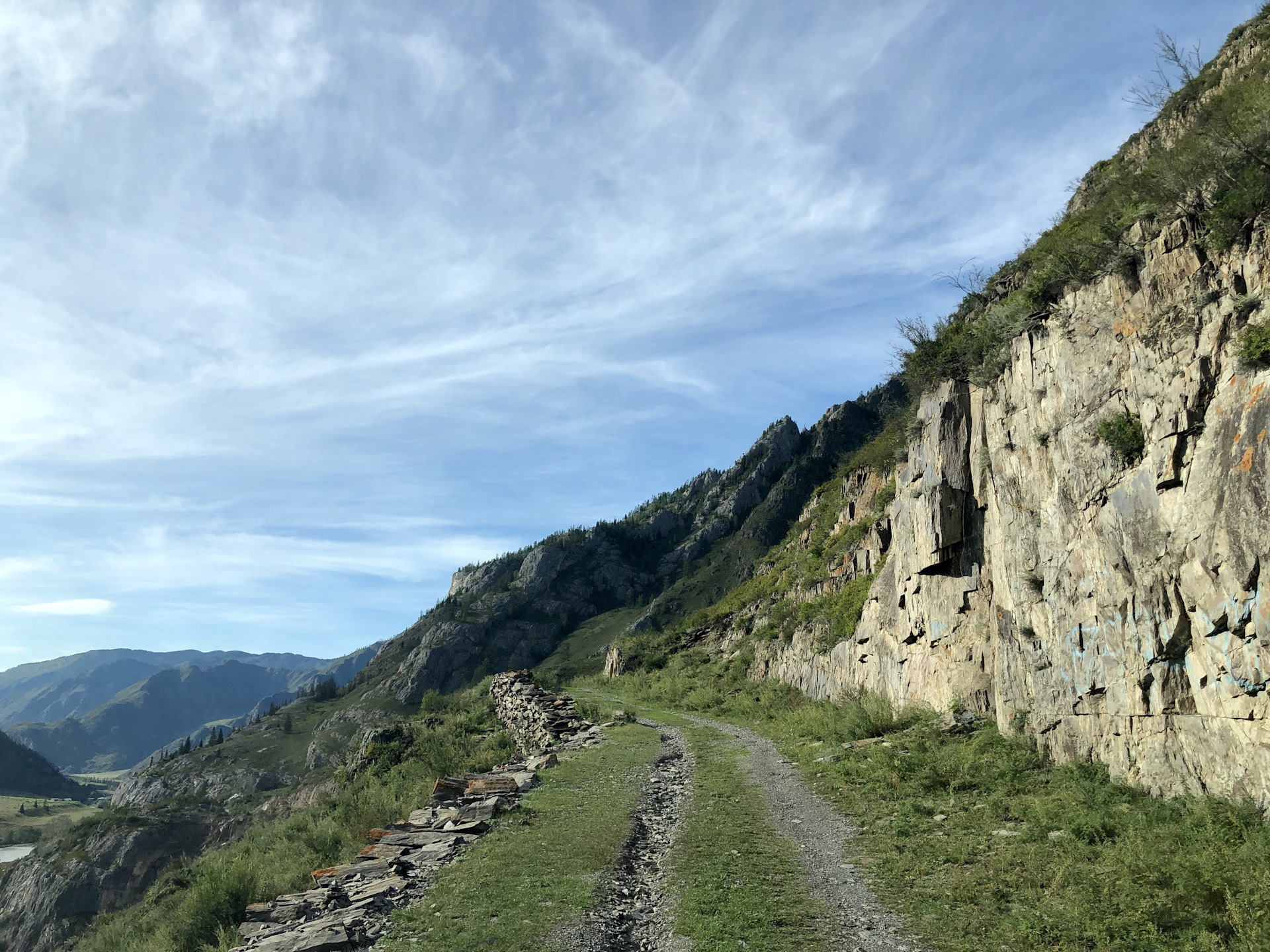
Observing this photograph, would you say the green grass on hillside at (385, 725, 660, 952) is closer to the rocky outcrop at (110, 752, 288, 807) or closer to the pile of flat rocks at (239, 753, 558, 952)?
the pile of flat rocks at (239, 753, 558, 952)

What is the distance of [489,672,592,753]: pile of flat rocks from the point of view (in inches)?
1246

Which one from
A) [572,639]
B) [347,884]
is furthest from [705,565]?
[347,884]

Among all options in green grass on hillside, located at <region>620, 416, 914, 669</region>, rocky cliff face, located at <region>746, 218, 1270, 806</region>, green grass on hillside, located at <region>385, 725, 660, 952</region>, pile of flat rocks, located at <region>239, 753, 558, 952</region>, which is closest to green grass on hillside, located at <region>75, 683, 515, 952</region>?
pile of flat rocks, located at <region>239, 753, 558, 952</region>

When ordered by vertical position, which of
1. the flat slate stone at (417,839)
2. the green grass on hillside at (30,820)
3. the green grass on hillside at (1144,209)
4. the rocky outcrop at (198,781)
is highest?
the green grass on hillside at (1144,209)

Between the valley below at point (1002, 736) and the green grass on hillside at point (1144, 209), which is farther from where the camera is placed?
the green grass on hillside at point (1144, 209)

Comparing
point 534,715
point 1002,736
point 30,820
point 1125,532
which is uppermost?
point 1125,532

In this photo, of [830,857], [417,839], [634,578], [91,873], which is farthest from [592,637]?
[830,857]

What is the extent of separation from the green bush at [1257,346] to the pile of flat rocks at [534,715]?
2615 centimetres

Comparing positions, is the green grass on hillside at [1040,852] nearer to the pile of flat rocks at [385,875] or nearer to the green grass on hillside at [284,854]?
the pile of flat rocks at [385,875]

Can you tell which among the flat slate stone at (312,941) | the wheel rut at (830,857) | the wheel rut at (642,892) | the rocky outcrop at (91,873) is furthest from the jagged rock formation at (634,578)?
the flat slate stone at (312,941)

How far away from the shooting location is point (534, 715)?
1399 inches

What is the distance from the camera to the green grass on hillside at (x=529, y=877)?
8.91 meters

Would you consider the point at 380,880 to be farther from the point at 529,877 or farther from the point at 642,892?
the point at 642,892

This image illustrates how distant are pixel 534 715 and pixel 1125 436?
30.4m
